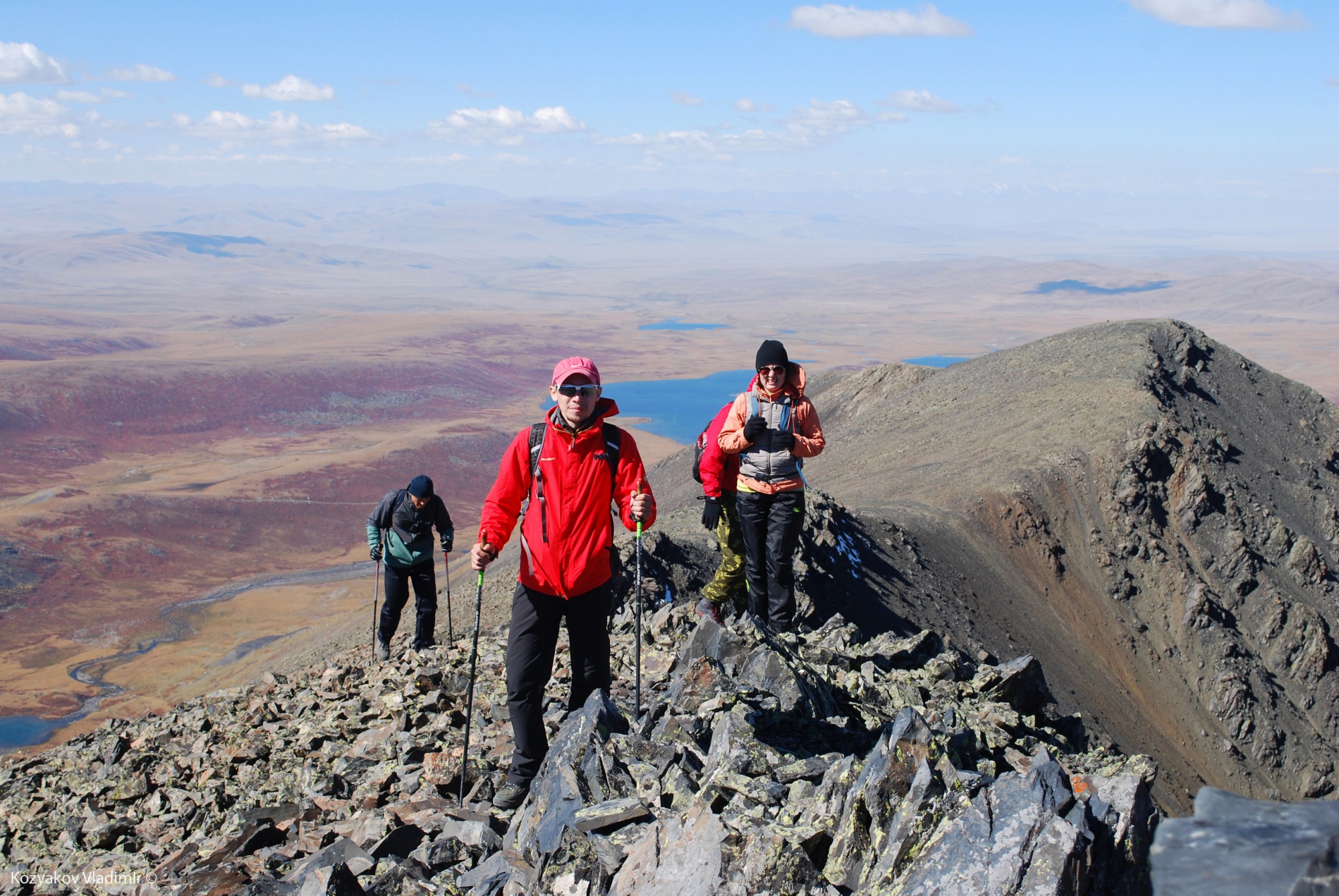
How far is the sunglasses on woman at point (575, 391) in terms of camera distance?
5.49 m

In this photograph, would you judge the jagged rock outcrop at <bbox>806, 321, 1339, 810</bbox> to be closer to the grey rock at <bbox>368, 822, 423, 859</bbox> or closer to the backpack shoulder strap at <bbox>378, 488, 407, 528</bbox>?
the backpack shoulder strap at <bbox>378, 488, 407, 528</bbox>

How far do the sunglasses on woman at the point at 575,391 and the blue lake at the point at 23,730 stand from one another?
2847cm

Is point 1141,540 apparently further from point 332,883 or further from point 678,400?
point 678,400

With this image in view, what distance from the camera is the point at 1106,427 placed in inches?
931

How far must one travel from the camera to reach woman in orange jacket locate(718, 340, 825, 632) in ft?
26.0

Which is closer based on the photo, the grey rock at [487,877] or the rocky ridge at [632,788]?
the rocky ridge at [632,788]

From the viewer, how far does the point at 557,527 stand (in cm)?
555

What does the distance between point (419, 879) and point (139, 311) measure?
18911 cm

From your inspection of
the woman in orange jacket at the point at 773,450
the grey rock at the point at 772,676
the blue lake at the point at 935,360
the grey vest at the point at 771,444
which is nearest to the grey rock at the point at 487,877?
the grey rock at the point at 772,676

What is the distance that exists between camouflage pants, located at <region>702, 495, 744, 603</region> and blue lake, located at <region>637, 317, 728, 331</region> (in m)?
164

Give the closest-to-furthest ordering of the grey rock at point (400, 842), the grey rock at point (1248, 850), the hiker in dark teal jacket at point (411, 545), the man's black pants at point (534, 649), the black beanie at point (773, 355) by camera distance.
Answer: the grey rock at point (1248, 850)
the grey rock at point (400, 842)
the man's black pants at point (534, 649)
the black beanie at point (773, 355)
the hiker in dark teal jacket at point (411, 545)

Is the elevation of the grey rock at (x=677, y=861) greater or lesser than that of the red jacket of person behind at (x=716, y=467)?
lesser

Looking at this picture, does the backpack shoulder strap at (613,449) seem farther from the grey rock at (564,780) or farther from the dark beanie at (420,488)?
the dark beanie at (420,488)

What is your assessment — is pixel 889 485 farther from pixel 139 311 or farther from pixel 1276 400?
pixel 139 311
